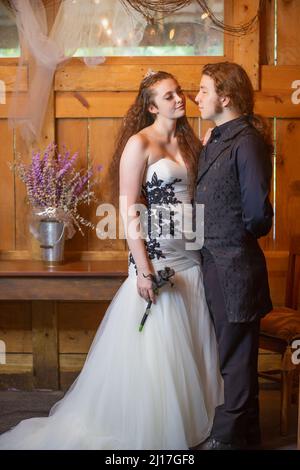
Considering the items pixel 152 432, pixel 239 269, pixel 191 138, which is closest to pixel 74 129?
pixel 191 138

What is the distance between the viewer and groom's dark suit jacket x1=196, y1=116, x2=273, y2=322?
2498 millimetres

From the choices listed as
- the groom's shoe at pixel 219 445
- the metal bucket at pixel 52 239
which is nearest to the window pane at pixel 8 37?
the metal bucket at pixel 52 239

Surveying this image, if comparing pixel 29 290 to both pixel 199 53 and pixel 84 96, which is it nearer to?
pixel 84 96

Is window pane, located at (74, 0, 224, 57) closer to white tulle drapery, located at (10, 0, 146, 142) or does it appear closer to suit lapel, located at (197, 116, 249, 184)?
white tulle drapery, located at (10, 0, 146, 142)

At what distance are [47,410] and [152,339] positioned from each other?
994 millimetres

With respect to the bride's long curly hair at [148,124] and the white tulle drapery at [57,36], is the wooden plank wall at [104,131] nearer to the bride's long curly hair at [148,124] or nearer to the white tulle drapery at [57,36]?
the white tulle drapery at [57,36]

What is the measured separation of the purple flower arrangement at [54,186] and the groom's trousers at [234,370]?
1022mm

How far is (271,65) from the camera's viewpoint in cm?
364

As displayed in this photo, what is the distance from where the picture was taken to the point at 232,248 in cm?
261

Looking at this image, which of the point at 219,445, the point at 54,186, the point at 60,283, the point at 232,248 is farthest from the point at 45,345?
the point at 232,248

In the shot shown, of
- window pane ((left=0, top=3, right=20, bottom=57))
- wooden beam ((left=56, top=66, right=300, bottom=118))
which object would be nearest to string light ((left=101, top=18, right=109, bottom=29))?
wooden beam ((left=56, top=66, right=300, bottom=118))

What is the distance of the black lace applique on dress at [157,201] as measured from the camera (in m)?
2.72

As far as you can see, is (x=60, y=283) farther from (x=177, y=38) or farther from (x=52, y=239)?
(x=177, y=38)
